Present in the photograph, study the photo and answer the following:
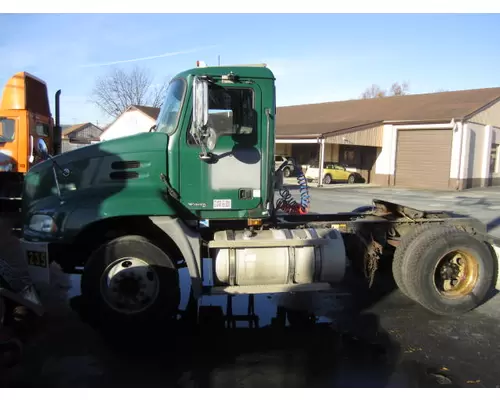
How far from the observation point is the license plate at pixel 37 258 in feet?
15.0

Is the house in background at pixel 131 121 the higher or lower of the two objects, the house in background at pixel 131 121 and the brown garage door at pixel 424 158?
the higher

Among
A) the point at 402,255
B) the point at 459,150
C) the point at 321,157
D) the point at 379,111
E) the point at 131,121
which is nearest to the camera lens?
the point at 402,255

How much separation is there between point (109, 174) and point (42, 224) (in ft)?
2.96

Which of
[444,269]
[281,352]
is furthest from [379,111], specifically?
[281,352]

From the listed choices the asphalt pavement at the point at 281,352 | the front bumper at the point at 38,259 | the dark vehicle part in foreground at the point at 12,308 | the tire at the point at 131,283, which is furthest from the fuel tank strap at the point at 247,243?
the dark vehicle part in foreground at the point at 12,308

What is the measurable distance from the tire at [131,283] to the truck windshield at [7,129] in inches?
330

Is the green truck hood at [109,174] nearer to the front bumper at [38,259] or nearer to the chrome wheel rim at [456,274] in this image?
the front bumper at [38,259]

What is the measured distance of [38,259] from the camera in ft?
15.1

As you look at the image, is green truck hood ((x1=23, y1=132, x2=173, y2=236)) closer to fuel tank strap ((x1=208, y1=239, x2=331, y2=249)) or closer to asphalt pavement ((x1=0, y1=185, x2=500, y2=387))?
fuel tank strap ((x1=208, y1=239, x2=331, y2=249))

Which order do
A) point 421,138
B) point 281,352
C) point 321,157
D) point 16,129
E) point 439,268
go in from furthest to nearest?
point 421,138, point 321,157, point 16,129, point 439,268, point 281,352

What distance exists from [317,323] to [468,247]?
2.25 m

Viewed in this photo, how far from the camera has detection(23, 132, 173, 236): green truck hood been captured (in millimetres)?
4828

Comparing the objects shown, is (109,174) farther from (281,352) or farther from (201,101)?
(281,352)

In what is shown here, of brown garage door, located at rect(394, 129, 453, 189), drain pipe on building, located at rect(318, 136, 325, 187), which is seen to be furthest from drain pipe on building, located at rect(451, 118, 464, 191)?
drain pipe on building, located at rect(318, 136, 325, 187)
